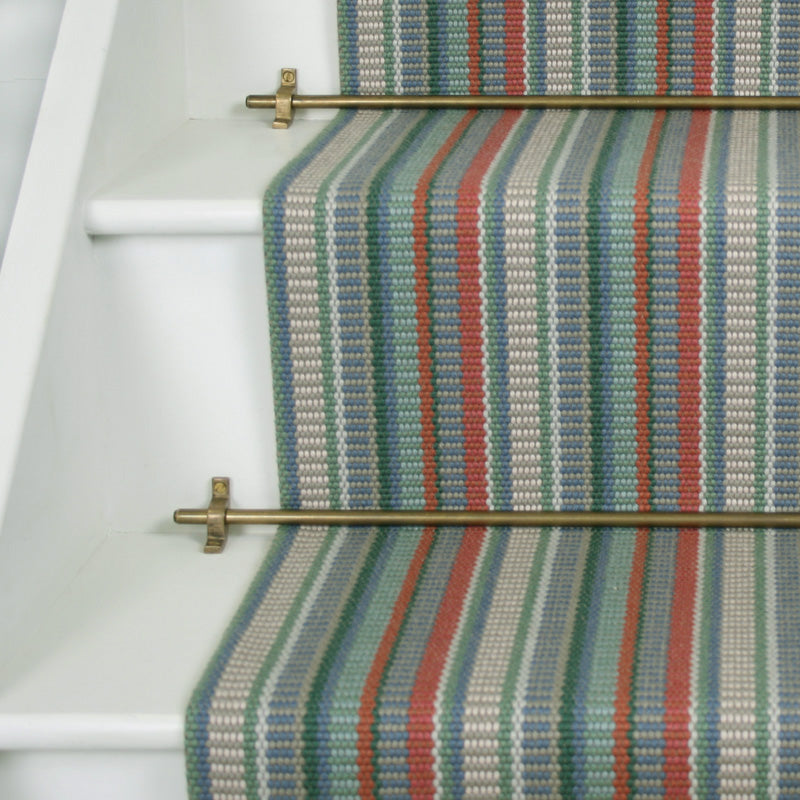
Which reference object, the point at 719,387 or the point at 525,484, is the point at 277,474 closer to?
the point at 525,484

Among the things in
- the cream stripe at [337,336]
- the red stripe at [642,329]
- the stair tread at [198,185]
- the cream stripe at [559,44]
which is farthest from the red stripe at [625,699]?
the cream stripe at [559,44]

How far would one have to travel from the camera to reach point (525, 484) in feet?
2.94

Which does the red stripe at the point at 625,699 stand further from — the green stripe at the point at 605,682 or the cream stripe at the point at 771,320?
the cream stripe at the point at 771,320

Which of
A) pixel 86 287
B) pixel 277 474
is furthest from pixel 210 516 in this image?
pixel 86 287

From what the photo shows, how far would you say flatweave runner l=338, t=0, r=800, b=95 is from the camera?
1.04 m

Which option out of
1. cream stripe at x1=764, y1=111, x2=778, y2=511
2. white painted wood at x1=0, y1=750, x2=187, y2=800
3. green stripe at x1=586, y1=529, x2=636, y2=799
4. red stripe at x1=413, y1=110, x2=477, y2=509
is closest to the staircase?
white painted wood at x1=0, y1=750, x2=187, y2=800

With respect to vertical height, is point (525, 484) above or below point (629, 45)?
below

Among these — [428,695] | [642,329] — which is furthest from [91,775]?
[642,329]

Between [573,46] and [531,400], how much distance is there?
33cm

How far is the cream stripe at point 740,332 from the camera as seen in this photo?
33.3 inches

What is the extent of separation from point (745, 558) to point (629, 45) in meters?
0.43

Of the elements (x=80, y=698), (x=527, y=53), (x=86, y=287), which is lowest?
(x=80, y=698)

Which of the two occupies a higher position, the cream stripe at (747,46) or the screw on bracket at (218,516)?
the cream stripe at (747,46)

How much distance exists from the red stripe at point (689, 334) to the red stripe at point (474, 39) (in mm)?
227
